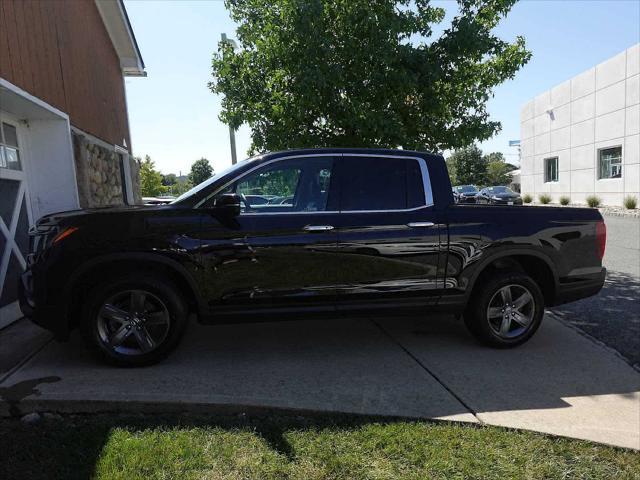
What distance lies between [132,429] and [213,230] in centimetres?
170

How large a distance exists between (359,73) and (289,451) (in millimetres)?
6316

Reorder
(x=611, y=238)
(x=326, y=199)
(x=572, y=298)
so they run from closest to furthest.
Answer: (x=326, y=199) < (x=572, y=298) < (x=611, y=238)

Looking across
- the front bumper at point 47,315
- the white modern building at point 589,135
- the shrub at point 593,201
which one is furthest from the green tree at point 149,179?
the front bumper at point 47,315

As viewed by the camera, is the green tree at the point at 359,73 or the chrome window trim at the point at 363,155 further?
the green tree at the point at 359,73

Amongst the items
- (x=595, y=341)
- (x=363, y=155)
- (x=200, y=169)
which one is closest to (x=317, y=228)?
(x=363, y=155)

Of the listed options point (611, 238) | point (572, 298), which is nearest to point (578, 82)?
point (611, 238)

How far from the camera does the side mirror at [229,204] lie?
404 cm

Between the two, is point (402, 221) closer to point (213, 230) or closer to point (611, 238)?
point (213, 230)

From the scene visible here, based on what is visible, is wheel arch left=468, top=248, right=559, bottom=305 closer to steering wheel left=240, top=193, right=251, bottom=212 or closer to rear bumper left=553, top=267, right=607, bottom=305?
rear bumper left=553, top=267, right=607, bottom=305

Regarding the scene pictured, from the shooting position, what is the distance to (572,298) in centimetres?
502

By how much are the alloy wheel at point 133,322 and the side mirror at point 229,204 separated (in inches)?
37.5

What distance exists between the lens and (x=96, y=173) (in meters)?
9.95

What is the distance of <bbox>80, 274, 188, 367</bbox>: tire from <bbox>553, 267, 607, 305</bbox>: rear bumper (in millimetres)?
3705

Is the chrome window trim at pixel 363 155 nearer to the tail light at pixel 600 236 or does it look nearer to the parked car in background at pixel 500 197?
the tail light at pixel 600 236
